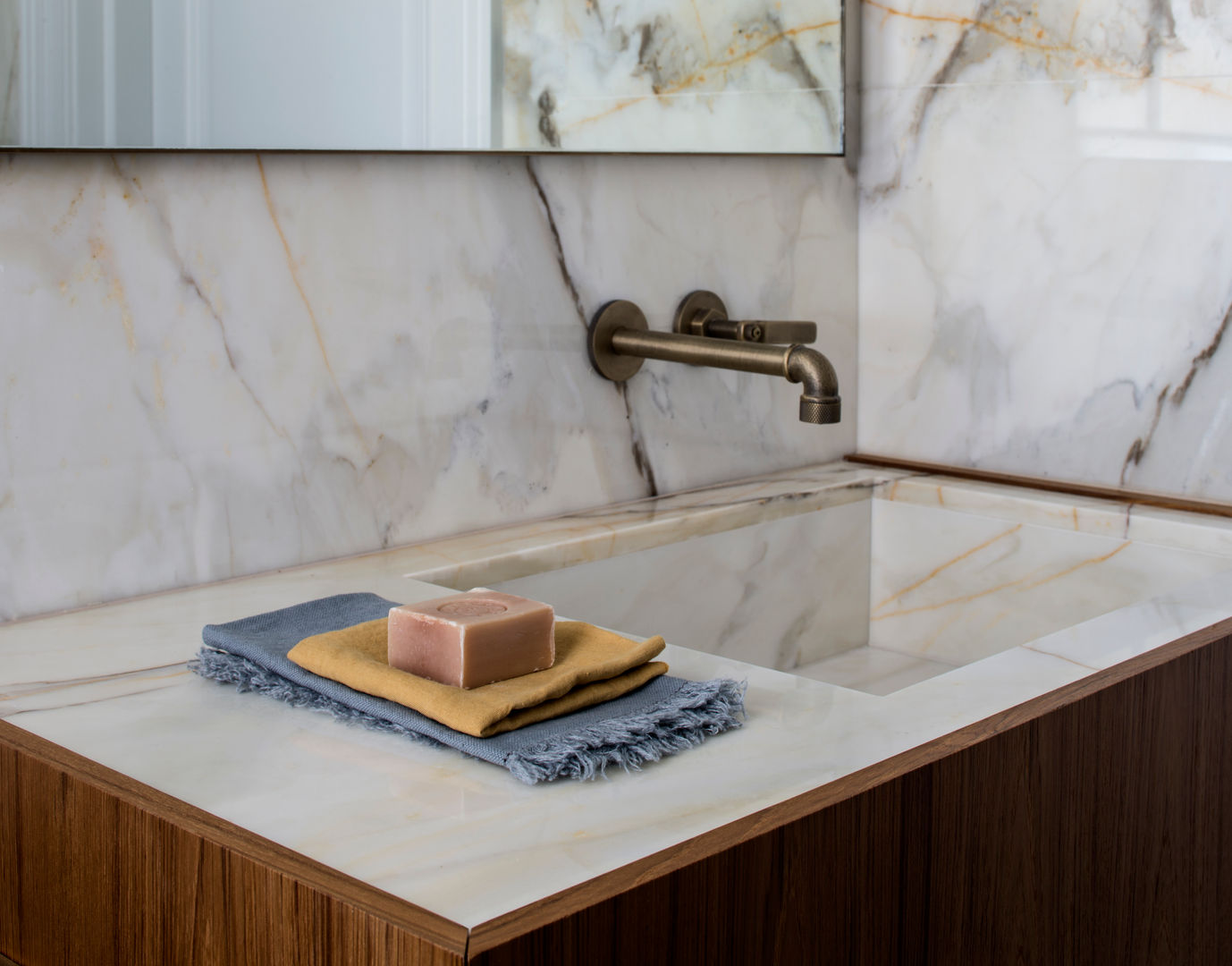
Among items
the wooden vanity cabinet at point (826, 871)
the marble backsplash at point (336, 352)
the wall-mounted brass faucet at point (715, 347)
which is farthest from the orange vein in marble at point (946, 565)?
the wooden vanity cabinet at point (826, 871)

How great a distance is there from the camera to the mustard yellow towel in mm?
734

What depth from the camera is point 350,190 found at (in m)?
1.13

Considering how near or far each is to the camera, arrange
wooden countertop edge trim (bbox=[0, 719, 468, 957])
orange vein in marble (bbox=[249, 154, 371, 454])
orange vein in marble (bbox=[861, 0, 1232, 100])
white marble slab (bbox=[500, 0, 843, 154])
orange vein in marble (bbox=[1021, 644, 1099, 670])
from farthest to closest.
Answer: orange vein in marble (bbox=[861, 0, 1232, 100])
white marble slab (bbox=[500, 0, 843, 154])
orange vein in marble (bbox=[249, 154, 371, 454])
orange vein in marble (bbox=[1021, 644, 1099, 670])
wooden countertop edge trim (bbox=[0, 719, 468, 957])

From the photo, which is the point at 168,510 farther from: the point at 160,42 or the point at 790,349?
the point at 790,349

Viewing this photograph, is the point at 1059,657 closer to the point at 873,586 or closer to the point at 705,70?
the point at 873,586

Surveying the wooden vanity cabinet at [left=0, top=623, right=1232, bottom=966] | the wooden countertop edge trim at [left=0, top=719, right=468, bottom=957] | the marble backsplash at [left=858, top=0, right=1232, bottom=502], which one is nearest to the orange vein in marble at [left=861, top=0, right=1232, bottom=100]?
the marble backsplash at [left=858, top=0, right=1232, bottom=502]

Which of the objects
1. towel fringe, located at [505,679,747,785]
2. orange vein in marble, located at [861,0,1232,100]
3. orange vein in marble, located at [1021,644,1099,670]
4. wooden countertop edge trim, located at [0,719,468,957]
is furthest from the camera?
orange vein in marble, located at [861,0,1232,100]

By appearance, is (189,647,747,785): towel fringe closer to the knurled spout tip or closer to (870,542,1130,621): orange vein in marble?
the knurled spout tip

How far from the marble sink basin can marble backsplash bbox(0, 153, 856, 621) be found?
117mm

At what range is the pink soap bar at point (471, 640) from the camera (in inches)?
30.0

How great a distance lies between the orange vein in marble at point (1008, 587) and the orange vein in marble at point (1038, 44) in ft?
1.54

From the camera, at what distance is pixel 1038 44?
56.6 inches

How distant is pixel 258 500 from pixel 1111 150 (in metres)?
0.94

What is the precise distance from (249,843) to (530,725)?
0.59ft
